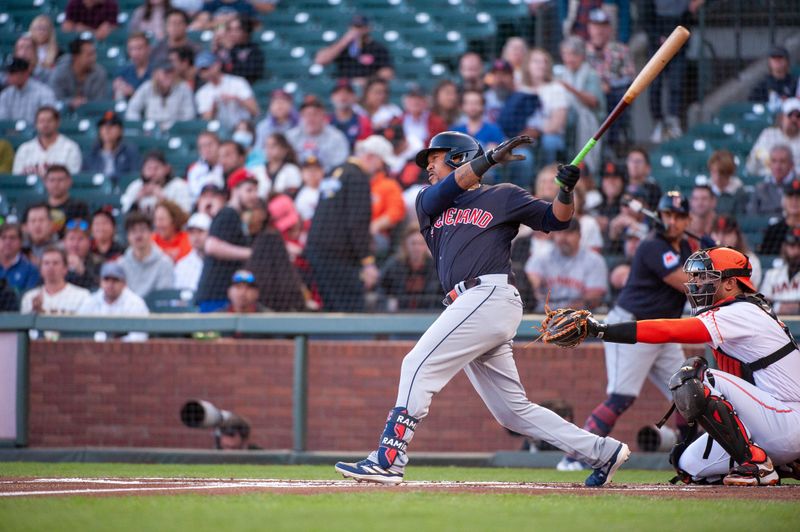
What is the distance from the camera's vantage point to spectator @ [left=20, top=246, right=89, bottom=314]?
10491 mm

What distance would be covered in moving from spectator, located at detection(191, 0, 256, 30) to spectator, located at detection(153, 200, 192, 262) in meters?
3.86

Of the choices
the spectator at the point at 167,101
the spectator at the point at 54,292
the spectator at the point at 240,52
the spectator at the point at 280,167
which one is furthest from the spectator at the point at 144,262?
the spectator at the point at 240,52

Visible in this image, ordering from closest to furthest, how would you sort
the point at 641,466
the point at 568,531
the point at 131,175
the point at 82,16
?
the point at 568,531 < the point at 641,466 < the point at 131,175 < the point at 82,16

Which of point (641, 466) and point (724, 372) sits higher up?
point (724, 372)

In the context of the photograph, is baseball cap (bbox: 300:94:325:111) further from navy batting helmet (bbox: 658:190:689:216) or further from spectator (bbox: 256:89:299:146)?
navy batting helmet (bbox: 658:190:689:216)

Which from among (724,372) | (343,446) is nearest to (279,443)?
(343,446)

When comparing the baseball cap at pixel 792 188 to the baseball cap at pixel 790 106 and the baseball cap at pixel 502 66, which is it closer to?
the baseball cap at pixel 790 106

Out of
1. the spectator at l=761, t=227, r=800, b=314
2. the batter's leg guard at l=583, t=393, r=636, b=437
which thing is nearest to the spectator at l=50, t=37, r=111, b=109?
the spectator at l=761, t=227, r=800, b=314

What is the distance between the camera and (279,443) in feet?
31.4

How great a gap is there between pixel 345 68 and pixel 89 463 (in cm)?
636

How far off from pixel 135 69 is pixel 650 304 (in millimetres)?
8332

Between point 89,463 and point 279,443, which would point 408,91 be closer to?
point 279,443

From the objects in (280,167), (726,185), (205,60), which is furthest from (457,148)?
(205,60)

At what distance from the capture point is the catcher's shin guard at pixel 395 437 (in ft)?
18.3
